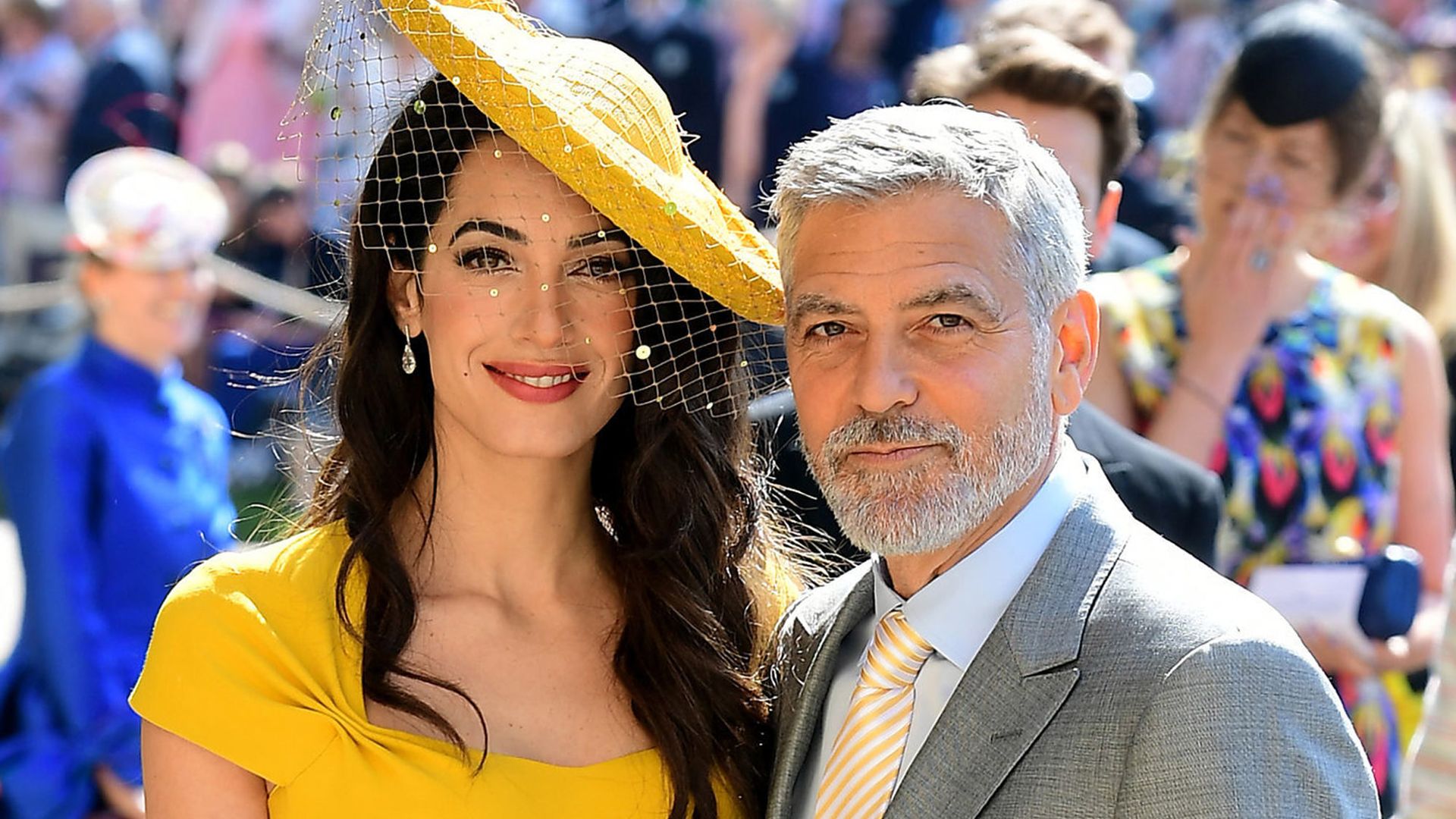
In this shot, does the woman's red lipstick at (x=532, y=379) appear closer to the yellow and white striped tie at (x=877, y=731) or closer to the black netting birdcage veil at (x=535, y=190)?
the black netting birdcage veil at (x=535, y=190)

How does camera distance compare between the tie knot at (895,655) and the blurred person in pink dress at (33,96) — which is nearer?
the tie knot at (895,655)

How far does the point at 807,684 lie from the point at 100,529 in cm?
264

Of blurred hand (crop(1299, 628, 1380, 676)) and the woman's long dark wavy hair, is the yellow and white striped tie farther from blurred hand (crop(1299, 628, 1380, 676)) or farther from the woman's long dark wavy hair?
blurred hand (crop(1299, 628, 1380, 676))

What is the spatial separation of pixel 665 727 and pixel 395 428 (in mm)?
651

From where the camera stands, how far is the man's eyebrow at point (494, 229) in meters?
2.65

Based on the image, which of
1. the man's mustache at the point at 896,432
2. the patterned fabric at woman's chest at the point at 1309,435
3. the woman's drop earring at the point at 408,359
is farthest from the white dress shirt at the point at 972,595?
the patterned fabric at woman's chest at the point at 1309,435

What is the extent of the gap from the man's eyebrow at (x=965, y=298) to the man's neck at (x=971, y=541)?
0.21 m

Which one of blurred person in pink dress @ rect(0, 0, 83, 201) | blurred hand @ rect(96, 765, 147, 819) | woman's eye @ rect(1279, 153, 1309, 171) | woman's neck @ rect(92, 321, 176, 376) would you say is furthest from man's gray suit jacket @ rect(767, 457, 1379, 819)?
blurred person in pink dress @ rect(0, 0, 83, 201)

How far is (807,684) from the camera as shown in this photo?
8.36ft

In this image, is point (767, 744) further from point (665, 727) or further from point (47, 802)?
point (47, 802)

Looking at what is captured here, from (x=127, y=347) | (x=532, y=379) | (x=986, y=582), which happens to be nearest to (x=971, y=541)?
(x=986, y=582)

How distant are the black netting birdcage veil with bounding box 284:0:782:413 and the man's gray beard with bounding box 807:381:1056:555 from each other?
0.44 m

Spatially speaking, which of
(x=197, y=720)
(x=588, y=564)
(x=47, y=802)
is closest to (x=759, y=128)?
(x=47, y=802)

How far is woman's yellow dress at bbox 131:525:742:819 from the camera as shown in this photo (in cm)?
248
